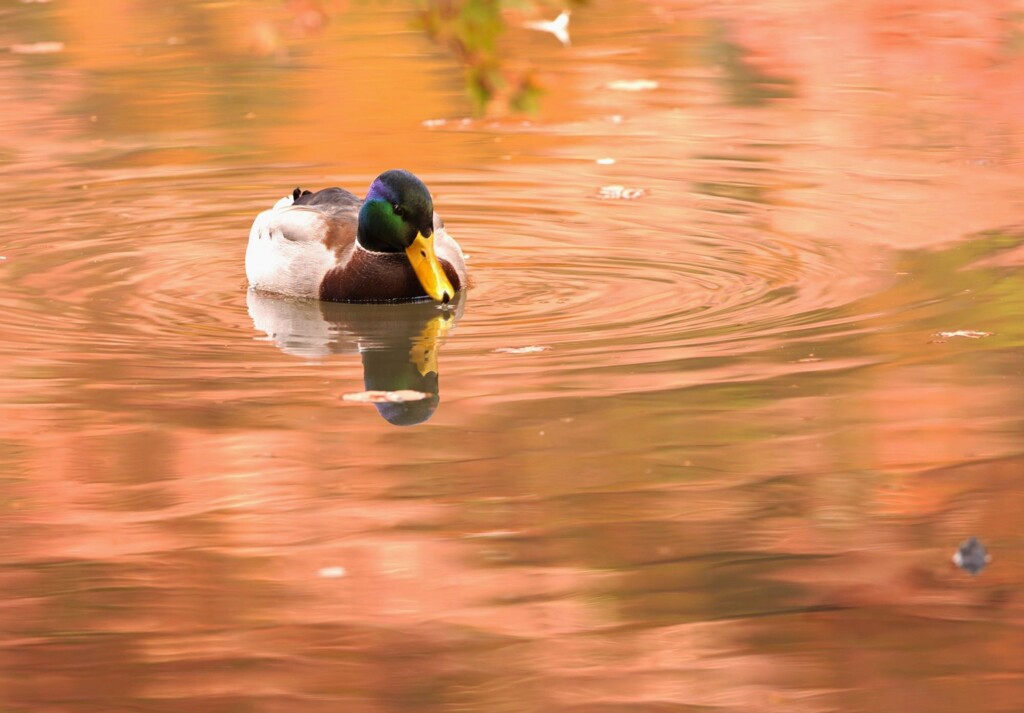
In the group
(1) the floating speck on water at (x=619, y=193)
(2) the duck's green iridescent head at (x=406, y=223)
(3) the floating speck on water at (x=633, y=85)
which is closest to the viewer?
(2) the duck's green iridescent head at (x=406, y=223)

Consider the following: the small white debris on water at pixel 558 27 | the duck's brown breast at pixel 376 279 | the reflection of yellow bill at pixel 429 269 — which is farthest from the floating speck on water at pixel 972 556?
the small white debris on water at pixel 558 27

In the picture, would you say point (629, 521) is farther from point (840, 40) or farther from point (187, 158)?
point (840, 40)

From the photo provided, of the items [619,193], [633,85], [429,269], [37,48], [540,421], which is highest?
[540,421]

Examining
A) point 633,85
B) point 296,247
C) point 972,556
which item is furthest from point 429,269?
point 633,85

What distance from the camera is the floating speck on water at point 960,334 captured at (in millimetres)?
8203

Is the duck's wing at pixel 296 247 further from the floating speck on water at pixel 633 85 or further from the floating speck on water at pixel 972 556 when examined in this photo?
the floating speck on water at pixel 633 85

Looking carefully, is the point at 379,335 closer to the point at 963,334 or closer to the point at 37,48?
the point at 963,334

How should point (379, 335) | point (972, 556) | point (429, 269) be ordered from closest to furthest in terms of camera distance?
point (972, 556) < point (379, 335) < point (429, 269)

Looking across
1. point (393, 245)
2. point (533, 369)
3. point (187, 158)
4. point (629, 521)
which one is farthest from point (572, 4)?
point (187, 158)

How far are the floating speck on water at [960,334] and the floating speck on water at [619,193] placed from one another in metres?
3.44

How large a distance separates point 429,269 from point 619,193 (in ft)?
7.70

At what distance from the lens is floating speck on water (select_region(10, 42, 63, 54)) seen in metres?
18.5

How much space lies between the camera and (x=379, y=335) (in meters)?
9.02

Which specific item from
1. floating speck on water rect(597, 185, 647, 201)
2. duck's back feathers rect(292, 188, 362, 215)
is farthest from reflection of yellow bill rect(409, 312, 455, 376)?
floating speck on water rect(597, 185, 647, 201)
